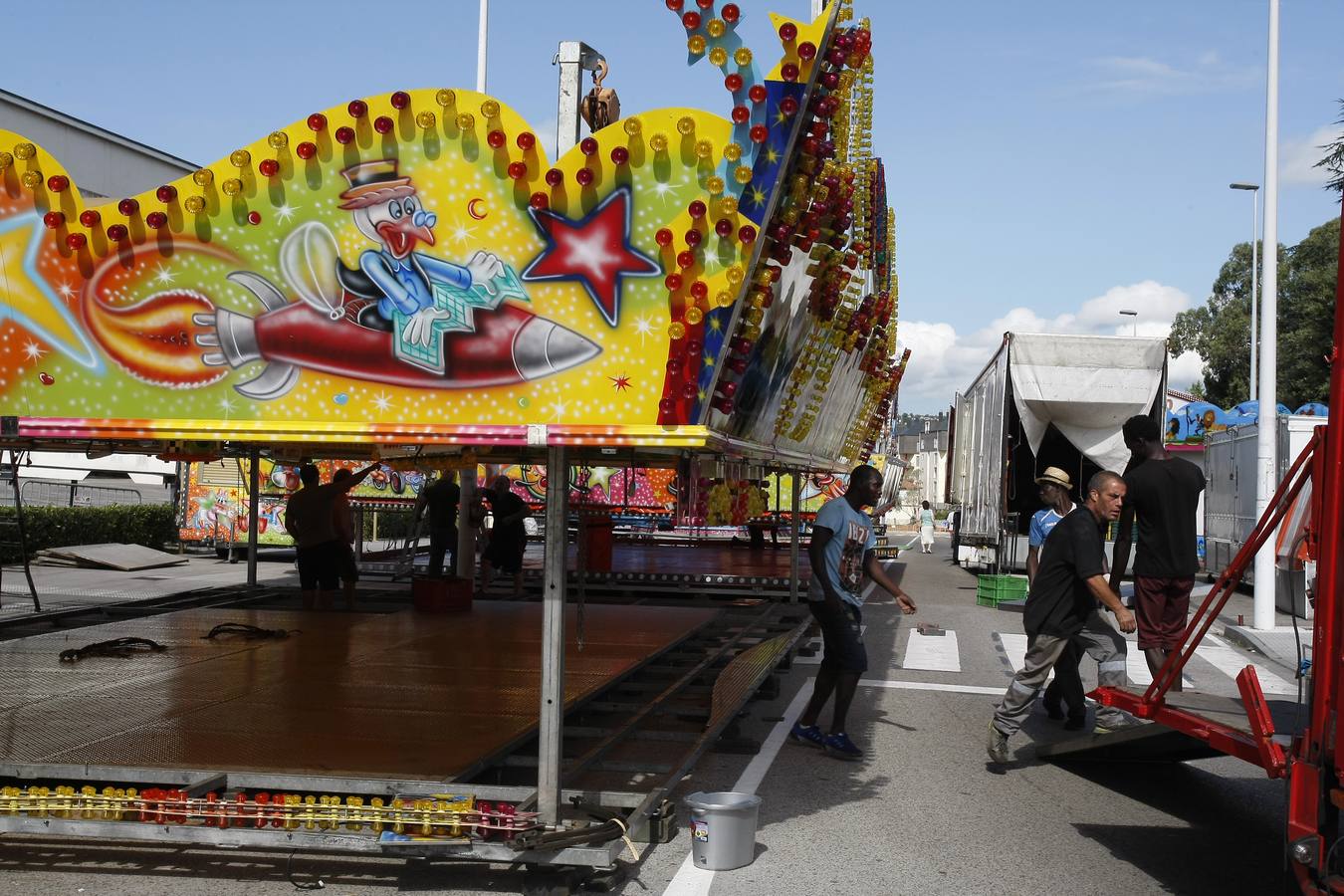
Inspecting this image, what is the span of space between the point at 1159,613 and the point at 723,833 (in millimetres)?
3997

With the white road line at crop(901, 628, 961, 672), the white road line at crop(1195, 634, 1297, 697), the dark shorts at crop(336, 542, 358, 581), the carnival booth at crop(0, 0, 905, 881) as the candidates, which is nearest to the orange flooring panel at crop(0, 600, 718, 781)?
the carnival booth at crop(0, 0, 905, 881)

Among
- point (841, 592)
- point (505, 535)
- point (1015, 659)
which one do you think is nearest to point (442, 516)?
point (505, 535)

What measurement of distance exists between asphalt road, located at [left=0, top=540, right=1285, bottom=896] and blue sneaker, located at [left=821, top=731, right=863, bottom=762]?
0.07 m

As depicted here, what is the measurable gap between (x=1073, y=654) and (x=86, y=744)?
6932 mm

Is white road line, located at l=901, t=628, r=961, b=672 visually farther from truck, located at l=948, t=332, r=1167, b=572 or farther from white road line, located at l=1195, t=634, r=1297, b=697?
truck, located at l=948, t=332, r=1167, b=572

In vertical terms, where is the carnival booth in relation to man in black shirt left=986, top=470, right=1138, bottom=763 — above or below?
above

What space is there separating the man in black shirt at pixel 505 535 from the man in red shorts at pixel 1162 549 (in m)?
9.62

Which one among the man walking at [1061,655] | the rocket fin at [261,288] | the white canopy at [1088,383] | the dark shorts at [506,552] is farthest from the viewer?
the white canopy at [1088,383]

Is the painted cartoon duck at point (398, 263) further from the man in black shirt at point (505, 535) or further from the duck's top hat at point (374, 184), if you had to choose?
the man in black shirt at point (505, 535)

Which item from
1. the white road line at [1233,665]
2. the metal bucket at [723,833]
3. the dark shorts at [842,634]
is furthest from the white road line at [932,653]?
the metal bucket at [723,833]

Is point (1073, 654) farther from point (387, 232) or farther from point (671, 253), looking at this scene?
point (387, 232)

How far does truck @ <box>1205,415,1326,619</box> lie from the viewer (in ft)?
65.9

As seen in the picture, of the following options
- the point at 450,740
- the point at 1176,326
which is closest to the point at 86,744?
the point at 450,740

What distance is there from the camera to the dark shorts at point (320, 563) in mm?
14508
